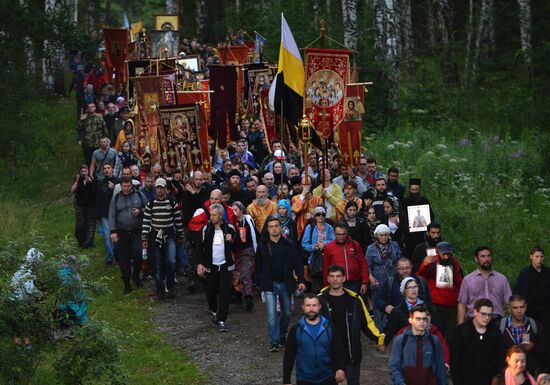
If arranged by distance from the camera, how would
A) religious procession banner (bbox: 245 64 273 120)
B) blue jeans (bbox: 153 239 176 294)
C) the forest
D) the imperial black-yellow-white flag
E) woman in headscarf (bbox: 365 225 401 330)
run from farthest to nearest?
religious procession banner (bbox: 245 64 273 120) < the imperial black-yellow-white flag < blue jeans (bbox: 153 239 176 294) < the forest < woman in headscarf (bbox: 365 225 401 330)

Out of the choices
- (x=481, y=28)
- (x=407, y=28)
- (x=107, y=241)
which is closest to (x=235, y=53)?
(x=481, y=28)

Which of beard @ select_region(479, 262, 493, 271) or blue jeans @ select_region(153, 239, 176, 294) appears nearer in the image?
beard @ select_region(479, 262, 493, 271)

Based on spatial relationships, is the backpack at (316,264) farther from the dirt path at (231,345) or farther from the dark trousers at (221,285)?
the dark trousers at (221,285)

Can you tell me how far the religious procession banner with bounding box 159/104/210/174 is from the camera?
70.4 feet

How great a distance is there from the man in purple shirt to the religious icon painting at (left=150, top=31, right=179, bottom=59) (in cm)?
2073

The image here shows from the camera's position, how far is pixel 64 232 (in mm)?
24938

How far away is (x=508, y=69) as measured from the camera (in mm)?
37406

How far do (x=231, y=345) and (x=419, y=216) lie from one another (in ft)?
10.8

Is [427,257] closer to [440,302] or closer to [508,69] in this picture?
[440,302]

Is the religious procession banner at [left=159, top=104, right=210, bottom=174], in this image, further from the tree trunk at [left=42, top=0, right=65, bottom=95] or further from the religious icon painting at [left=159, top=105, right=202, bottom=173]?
the tree trunk at [left=42, top=0, right=65, bottom=95]

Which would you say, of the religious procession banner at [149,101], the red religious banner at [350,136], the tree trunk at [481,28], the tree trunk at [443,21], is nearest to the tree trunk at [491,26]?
the tree trunk at [481,28]

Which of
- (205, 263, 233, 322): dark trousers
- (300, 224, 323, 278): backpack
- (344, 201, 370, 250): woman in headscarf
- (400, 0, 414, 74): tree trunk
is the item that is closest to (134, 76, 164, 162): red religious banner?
(205, 263, 233, 322): dark trousers

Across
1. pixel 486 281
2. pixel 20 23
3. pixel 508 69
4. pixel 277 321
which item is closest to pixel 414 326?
pixel 486 281

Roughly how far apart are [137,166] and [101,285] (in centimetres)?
928
